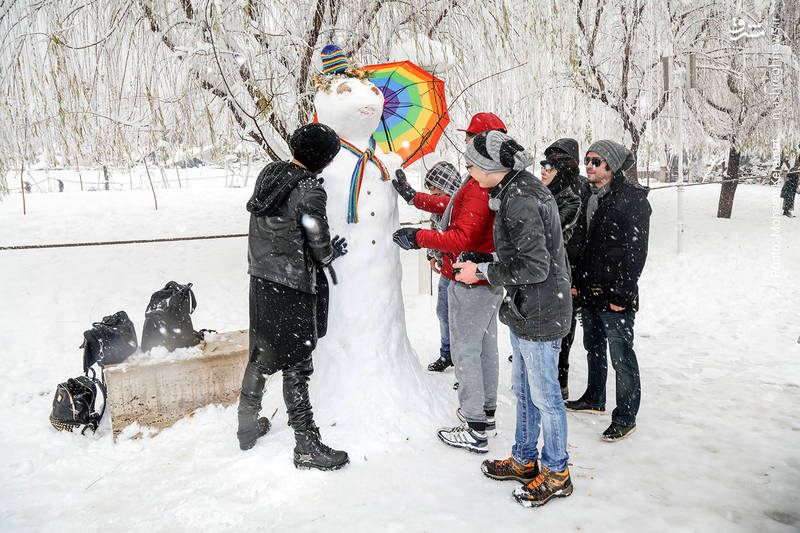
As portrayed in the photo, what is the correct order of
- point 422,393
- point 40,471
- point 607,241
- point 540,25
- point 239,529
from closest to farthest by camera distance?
point 239,529, point 40,471, point 607,241, point 422,393, point 540,25

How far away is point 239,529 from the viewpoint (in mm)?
2303

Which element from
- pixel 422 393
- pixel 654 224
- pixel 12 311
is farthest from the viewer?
pixel 654 224

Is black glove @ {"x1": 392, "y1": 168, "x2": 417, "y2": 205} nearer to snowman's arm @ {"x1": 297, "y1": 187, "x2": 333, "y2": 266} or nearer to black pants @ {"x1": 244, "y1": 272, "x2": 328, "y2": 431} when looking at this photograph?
snowman's arm @ {"x1": 297, "y1": 187, "x2": 333, "y2": 266}

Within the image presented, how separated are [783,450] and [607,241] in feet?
5.35

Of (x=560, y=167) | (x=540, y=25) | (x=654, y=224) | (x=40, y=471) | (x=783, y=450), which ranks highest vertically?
(x=540, y=25)

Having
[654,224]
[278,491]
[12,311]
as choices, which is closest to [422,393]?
[278,491]

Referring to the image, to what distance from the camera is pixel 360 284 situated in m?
3.18

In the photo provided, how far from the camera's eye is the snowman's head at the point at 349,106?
9.90 feet

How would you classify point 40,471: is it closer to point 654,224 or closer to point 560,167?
point 560,167

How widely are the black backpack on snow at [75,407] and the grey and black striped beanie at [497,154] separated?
2889 mm

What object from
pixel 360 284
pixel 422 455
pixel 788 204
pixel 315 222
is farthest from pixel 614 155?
pixel 788 204

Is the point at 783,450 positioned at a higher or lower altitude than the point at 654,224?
lower

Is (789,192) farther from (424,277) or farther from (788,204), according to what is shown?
(424,277)

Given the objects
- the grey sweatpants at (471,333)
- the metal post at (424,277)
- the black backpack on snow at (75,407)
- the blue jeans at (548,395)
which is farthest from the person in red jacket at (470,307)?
the metal post at (424,277)
